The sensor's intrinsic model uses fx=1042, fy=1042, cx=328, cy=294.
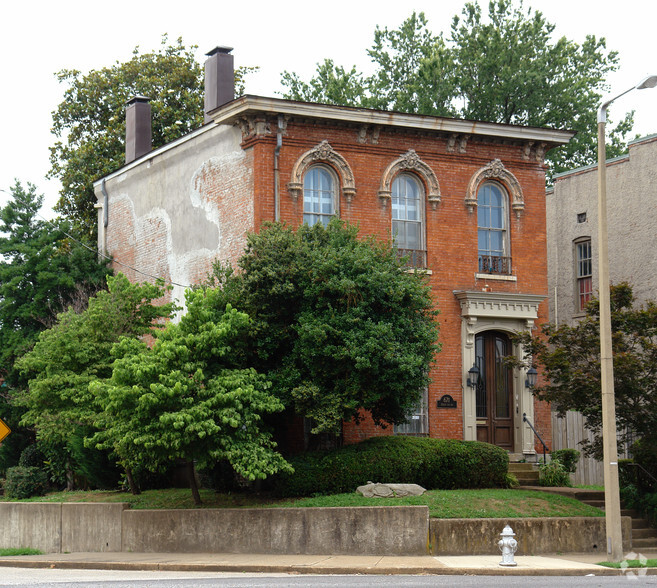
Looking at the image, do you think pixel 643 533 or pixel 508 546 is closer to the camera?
pixel 508 546

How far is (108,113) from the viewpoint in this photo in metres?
40.4

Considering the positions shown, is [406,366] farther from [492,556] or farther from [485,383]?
[485,383]

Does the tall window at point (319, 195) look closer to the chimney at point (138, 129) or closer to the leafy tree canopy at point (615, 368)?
the leafy tree canopy at point (615, 368)

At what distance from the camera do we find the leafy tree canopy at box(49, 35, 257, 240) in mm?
38719

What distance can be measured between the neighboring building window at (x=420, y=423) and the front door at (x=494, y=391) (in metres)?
1.53

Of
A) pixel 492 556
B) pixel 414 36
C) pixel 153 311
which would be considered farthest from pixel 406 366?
pixel 414 36

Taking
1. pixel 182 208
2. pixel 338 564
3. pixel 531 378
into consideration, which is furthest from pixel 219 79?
pixel 338 564

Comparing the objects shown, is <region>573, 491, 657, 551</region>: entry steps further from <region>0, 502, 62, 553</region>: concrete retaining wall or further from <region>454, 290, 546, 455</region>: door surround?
<region>0, 502, 62, 553</region>: concrete retaining wall

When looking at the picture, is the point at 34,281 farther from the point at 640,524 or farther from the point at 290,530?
the point at 640,524

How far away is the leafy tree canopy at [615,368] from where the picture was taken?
20406 mm

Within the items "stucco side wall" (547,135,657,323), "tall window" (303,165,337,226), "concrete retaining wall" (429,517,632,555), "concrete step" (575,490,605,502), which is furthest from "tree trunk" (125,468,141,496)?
"stucco side wall" (547,135,657,323)

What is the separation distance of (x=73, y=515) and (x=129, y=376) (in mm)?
4764

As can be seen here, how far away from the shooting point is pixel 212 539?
1998 centimetres

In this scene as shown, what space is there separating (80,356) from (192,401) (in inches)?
190
